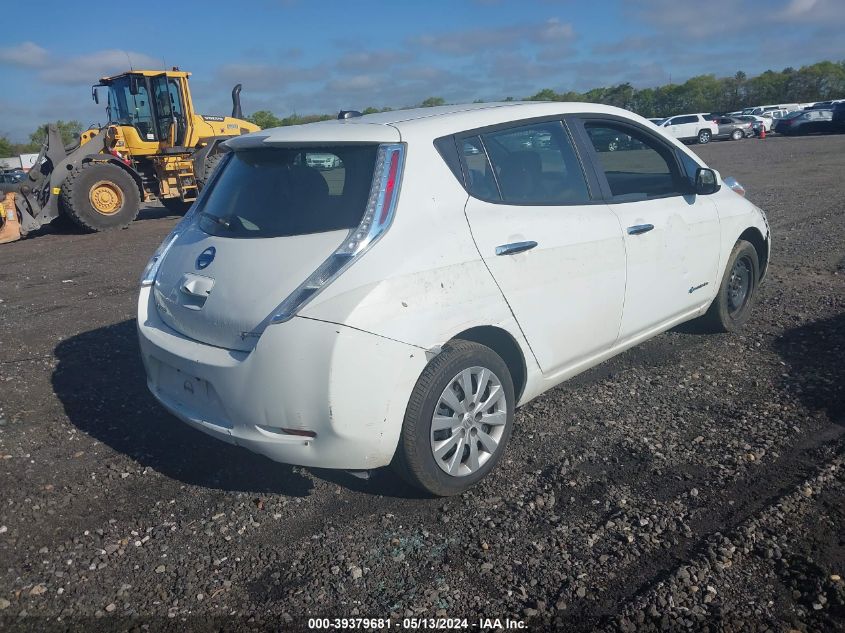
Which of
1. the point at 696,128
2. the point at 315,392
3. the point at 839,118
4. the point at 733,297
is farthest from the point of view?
the point at 696,128

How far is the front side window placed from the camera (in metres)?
4.34

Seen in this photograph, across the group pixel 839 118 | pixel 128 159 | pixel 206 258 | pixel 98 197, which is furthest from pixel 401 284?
pixel 839 118

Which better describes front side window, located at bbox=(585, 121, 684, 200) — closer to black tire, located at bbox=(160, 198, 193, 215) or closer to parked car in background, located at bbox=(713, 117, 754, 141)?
black tire, located at bbox=(160, 198, 193, 215)

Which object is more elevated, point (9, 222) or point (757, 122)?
point (757, 122)

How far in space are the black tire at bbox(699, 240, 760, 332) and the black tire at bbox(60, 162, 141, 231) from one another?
12052 millimetres

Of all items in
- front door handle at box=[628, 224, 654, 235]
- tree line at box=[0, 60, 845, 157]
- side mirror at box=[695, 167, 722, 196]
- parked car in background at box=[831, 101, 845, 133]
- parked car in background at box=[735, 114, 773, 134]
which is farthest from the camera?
tree line at box=[0, 60, 845, 157]

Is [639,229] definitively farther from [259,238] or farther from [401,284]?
[259,238]

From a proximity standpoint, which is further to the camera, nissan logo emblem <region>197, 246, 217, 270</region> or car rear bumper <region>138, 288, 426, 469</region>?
nissan logo emblem <region>197, 246, 217, 270</region>

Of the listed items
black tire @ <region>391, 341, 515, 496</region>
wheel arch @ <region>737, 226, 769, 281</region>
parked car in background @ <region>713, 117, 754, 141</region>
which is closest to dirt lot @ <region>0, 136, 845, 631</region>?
black tire @ <region>391, 341, 515, 496</region>

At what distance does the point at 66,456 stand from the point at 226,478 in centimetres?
105

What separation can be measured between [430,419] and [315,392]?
57 cm

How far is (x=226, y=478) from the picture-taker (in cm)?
377

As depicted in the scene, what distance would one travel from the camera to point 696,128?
→ 4097 cm

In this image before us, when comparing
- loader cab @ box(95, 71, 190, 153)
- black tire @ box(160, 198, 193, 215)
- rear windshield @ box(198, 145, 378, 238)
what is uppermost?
loader cab @ box(95, 71, 190, 153)
